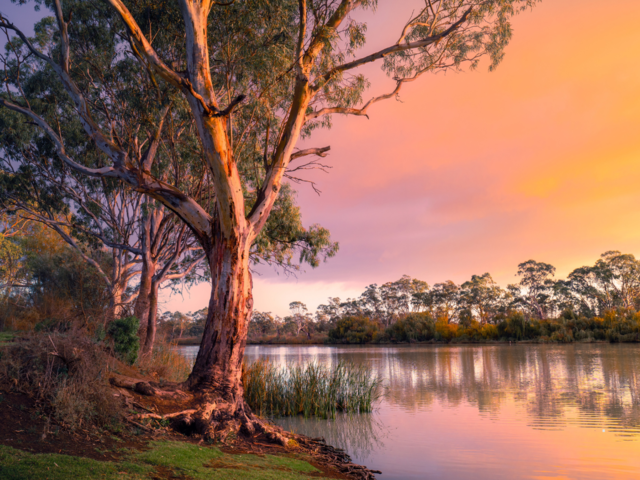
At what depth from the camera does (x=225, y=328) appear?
562cm

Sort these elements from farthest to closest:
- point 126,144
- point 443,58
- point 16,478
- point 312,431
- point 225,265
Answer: point 126,144
point 443,58
point 312,431
point 225,265
point 16,478

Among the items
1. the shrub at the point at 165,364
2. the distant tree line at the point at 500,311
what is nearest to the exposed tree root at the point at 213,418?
the shrub at the point at 165,364

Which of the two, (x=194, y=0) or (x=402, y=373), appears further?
(x=402, y=373)

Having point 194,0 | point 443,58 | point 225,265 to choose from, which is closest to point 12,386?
point 225,265

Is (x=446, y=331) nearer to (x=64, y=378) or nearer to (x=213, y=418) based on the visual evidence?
(x=213, y=418)

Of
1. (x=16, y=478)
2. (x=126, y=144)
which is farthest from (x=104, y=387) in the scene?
(x=126, y=144)

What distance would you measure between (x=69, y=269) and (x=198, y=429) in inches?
663

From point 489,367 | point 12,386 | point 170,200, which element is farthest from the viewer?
point 489,367

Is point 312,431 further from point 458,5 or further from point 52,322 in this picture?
point 458,5

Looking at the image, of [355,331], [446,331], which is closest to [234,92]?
[446,331]

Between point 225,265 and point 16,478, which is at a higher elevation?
point 225,265

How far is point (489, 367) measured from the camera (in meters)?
16.6

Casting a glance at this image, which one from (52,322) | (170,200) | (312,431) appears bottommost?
(312,431)

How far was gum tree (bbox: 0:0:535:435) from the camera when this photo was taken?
5.66 metres
